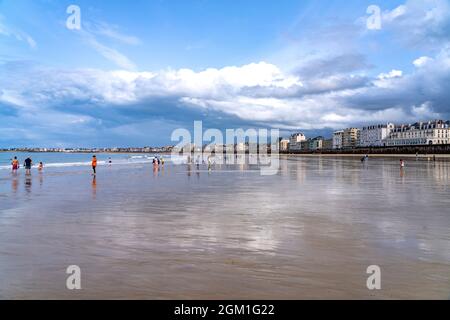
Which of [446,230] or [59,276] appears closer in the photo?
[59,276]

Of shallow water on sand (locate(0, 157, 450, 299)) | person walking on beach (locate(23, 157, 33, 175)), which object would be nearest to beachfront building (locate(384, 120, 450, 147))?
person walking on beach (locate(23, 157, 33, 175))

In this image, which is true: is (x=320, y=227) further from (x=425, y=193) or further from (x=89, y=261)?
(x=425, y=193)

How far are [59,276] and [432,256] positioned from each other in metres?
6.47

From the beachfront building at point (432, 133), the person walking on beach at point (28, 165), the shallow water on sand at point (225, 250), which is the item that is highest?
the beachfront building at point (432, 133)

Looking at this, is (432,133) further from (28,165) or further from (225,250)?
(225,250)

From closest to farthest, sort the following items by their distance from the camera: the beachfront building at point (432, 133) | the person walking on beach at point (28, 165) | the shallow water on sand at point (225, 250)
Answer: the shallow water on sand at point (225, 250) < the person walking on beach at point (28, 165) < the beachfront building at point (432, 133)

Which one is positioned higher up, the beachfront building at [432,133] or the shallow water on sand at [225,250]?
the beachfront building at [432,133]

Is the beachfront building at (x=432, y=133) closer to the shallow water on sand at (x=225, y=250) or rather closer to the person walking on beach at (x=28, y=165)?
the person walking on beach at (x=28, y=165)

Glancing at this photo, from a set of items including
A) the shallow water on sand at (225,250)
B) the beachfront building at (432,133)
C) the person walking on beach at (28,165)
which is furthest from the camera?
the beachfront building at (432,133)

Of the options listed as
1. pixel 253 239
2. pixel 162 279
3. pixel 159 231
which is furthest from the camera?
pixel 159 231

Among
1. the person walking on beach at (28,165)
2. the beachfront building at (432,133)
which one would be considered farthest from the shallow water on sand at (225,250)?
the beachfront building at (432,133)

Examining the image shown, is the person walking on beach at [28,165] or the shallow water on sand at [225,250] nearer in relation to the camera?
the shallow water on sand at [225,250]

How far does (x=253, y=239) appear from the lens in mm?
8570

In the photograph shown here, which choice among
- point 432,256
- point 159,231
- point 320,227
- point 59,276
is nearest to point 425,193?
point 320,227
